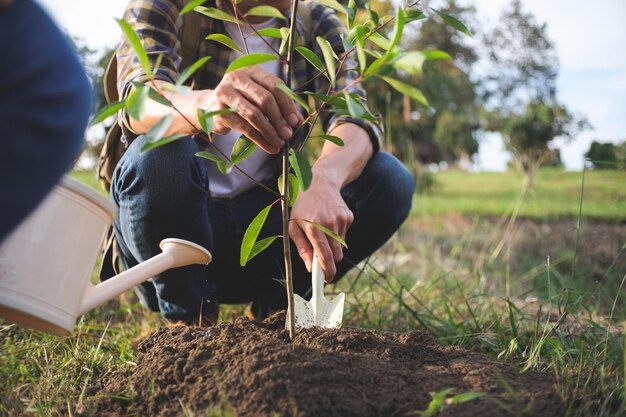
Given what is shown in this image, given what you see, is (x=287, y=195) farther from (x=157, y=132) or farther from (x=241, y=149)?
(x=157, y=132)

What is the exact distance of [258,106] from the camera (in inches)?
43.3

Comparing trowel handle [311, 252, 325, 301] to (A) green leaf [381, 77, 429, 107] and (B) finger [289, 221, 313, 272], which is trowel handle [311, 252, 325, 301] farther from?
(A) green leaf [381, 77, 429, 107]

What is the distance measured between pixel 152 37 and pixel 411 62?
0.94 m

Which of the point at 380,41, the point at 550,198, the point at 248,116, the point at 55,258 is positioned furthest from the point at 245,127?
the point at 550,198

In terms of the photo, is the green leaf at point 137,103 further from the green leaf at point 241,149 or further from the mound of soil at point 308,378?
the mound of soil at point 308,378

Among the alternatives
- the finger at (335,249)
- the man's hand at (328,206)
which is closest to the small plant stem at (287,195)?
the man's hand at (328,206)

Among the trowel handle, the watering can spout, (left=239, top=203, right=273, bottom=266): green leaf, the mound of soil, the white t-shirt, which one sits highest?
the white t-shirt

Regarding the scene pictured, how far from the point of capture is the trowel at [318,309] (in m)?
1.38

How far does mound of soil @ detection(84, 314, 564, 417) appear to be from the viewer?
3.17ft

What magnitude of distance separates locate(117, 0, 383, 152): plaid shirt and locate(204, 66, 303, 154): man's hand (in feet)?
0.77

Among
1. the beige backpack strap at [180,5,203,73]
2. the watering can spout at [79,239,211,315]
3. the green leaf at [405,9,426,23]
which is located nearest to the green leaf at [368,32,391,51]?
the green leaf at [405,9,426,23]

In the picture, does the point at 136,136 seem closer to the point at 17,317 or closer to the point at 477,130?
the point at 17,317

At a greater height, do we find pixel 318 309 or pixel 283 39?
pixel 283 39

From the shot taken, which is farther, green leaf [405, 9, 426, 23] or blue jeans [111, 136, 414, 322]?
blue jeans [111, 136, 414, 322]
